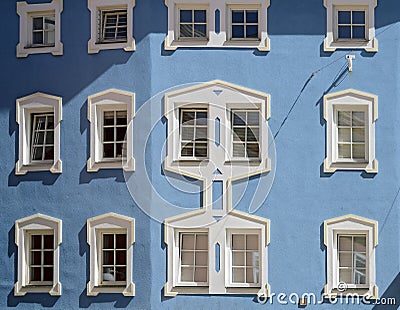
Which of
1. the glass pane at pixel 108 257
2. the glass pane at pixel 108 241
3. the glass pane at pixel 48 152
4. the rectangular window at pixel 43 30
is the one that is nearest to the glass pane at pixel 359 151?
the glass pane at pixel 108 241

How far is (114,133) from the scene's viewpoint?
29719 mm

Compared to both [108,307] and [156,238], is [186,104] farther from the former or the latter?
[108,307]

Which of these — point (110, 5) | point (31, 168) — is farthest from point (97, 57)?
point (31, 168)

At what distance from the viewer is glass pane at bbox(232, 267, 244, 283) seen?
2911 centimetres

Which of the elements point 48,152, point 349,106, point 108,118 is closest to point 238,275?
→ point 349,106

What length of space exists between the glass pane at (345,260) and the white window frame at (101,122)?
559 centimetres

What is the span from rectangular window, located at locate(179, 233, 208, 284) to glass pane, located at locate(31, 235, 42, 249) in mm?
A: 3668

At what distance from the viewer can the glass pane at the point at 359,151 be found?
29203mm

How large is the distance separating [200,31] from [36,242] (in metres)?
6.81

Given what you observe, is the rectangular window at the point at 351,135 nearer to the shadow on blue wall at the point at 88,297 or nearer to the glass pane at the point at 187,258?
the glass pane at the point at 187,258

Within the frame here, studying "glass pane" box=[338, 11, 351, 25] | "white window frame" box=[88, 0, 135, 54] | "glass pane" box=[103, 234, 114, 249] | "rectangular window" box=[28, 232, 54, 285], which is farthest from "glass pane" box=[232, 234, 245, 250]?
"glass pane" box=[338, 11, 351, 25]

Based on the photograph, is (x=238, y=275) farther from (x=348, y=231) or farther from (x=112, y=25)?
(x=112, y=25)

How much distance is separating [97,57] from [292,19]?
5005 mm

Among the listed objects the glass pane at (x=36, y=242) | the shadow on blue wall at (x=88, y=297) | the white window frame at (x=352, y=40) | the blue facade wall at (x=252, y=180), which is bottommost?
the shadow on blue wall at (x=88, y=297)
